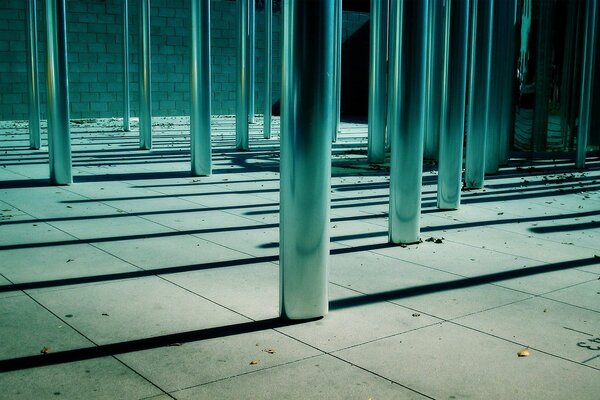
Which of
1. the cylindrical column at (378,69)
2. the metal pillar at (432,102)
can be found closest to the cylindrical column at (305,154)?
the metal pillar at (432,102)

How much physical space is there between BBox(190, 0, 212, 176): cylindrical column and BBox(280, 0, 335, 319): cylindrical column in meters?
7.57

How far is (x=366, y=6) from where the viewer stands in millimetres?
34344

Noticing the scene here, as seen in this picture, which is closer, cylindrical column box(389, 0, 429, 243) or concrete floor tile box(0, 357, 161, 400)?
concrete floor tile box(0, 357, 161, 400)

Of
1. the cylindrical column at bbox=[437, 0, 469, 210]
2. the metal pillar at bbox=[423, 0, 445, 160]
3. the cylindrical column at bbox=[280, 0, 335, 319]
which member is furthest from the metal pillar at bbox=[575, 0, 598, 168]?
the cylindrical column at bbox=[280, 0, 335, 319]

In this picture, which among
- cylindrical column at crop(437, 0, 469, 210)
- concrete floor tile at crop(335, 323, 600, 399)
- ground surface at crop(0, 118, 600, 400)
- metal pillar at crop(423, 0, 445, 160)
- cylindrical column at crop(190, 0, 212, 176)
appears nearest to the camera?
concrete floor tile at crop(335, 323, 600, 399)

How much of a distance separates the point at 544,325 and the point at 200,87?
860 centimetres

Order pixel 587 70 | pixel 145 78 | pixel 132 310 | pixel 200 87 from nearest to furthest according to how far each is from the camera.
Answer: pixel 132 310 → pixel 200 87 → pixel 587 70 → pixel 145 78

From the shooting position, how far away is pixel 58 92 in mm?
10906

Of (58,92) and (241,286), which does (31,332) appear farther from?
(58,92)

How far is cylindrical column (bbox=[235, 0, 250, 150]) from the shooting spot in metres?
16.4

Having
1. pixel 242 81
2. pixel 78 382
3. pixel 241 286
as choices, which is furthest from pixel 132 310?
pixel 242 81

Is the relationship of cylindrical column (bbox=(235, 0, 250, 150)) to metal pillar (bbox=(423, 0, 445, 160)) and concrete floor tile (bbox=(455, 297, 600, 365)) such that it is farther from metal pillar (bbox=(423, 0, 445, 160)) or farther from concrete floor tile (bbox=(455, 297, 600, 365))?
concrete floor tile (bbox=(455, 297, 600, 365))

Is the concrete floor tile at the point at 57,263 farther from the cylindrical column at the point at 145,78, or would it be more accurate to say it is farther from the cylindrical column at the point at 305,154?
the cylindrical column at the point at 145,78

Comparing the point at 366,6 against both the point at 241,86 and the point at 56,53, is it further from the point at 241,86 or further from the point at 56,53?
the point at 56,53
